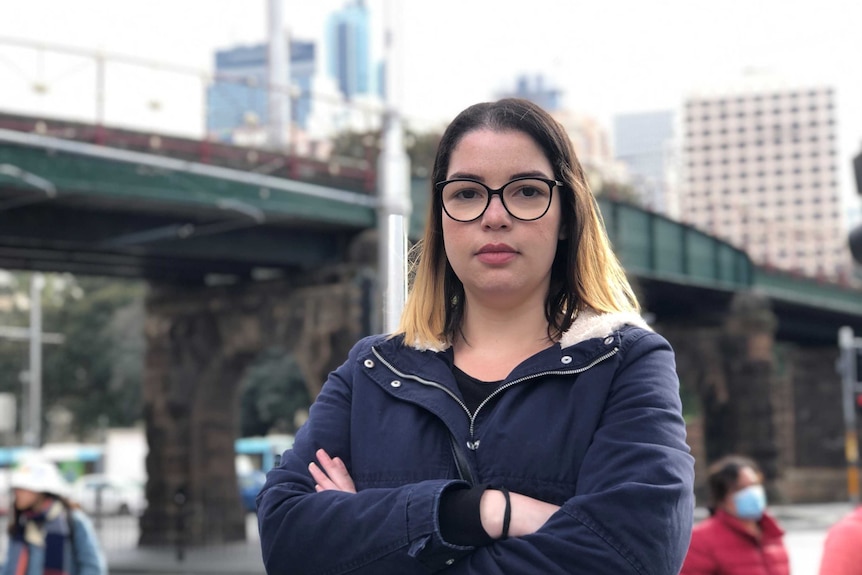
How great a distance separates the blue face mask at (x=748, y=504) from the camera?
21.4 ft

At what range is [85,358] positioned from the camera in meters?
57.6

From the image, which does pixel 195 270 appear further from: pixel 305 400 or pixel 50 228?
pixel 305 400

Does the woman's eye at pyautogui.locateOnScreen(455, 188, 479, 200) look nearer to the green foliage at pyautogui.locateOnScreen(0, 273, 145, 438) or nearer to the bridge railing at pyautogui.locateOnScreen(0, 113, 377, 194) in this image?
the bridge railing at pyautogui.locateOnScreen(0, 113, 377, 194)

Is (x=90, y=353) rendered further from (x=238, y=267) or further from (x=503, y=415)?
(x=503, y=415)

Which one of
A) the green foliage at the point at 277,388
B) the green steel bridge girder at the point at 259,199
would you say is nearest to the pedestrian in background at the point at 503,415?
the green steel bridge girder at the point at 259,199

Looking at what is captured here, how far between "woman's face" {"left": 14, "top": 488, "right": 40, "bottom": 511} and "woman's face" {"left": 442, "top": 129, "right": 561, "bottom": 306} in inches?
240

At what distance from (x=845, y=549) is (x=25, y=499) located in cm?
576

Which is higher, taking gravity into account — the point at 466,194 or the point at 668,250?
the point at 668,250

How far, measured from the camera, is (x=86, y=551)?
26.3 feet

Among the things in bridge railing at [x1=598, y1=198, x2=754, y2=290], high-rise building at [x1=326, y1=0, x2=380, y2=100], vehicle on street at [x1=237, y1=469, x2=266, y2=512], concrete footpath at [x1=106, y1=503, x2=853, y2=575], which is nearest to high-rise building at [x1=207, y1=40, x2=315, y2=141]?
concrete footpath at [x1=106, y1=503, x2=853, y2=575]

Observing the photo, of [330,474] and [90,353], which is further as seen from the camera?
[90,353]

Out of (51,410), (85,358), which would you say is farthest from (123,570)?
(51,410)

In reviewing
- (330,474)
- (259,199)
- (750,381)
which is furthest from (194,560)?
(330,474)

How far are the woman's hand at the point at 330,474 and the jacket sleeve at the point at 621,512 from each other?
12.4 inches
